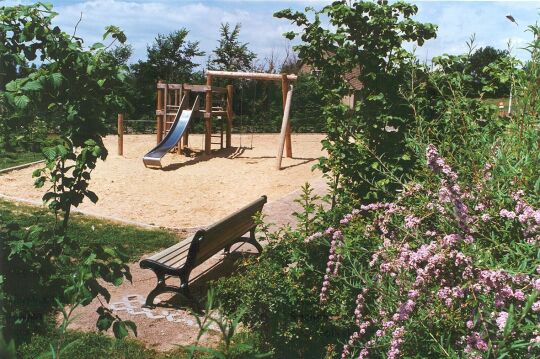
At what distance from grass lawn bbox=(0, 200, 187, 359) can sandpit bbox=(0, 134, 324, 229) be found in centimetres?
79

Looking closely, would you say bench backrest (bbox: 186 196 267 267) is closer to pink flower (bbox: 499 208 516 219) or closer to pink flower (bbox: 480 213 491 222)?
pink flower (bbox: 480 213 491 222)

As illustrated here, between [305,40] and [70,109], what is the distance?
9.24 feet

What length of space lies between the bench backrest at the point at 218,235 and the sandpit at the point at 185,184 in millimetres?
2635

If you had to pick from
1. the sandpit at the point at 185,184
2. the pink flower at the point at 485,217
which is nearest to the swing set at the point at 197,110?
the sandpit at the point at 185,184

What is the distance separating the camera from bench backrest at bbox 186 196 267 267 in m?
5.02

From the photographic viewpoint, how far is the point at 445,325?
1.99 m

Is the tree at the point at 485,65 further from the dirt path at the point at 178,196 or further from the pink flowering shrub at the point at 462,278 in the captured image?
the pink flowering shrub at the point at 462,278

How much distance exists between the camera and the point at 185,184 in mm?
12008

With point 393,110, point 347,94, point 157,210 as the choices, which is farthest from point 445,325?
point 157,210

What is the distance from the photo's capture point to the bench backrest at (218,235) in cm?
502

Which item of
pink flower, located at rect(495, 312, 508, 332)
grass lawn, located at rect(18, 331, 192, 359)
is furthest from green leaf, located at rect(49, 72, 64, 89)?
grass lawn, located at rect(18, 331, 192, 359)

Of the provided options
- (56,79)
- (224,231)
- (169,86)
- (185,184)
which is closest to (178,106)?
(169,86)

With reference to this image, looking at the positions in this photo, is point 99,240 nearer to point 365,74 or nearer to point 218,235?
point 218,235

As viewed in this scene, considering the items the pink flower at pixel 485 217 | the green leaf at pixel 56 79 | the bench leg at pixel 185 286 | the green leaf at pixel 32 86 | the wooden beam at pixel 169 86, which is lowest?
the bench leg at pixel 185 286
